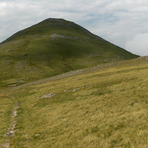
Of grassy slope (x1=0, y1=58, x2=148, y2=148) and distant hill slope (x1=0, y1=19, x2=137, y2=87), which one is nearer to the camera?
grassy slope (x1=0, y1=58, x2=148, y2=148)

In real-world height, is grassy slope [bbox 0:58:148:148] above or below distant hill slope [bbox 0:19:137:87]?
below

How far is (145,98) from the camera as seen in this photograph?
24.5 m

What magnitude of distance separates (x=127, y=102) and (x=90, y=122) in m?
7.85

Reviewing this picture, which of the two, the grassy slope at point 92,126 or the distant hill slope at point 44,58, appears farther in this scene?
the distant hill slope at point 44,58

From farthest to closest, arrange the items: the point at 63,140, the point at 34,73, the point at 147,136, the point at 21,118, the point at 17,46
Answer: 1. the point at 17,46
2. the point at 34,73
3. the point at 21,118
4. the point at 63,140
5. the point at 147,136

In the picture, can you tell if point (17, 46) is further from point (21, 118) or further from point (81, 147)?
point (81, 147)

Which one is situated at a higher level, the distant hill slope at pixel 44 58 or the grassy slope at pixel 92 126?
the distant hill slope at pixel 44 58

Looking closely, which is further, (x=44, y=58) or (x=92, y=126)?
(x=44, y=58)

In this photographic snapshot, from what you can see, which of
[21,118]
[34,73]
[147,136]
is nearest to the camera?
[147,136]

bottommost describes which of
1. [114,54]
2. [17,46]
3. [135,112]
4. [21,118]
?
[21,118]

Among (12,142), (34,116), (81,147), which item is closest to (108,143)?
(81,147)

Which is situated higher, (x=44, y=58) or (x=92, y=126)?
(x=44, y=58)

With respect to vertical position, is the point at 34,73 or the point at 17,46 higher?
the point at 17,46

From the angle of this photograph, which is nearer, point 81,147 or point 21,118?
point 81,147
